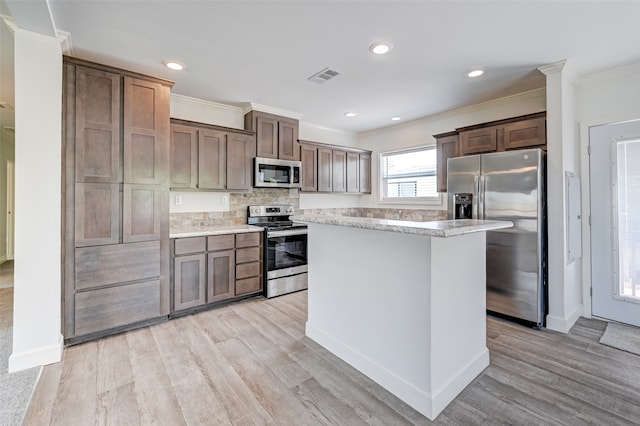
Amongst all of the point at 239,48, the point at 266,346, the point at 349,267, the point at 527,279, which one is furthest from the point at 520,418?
the point at 239,48

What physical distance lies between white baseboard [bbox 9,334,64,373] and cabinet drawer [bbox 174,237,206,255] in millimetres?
1168

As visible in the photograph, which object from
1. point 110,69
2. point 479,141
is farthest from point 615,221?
point 110,69

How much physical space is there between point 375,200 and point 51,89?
15.1ft

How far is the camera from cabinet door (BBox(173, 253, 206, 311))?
121 inches

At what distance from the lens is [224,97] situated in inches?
146

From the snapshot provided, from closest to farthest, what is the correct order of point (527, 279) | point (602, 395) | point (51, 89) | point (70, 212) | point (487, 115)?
point (602, 395), point (51, 89), point (70, 212), point (527, 279), point (487, 115)

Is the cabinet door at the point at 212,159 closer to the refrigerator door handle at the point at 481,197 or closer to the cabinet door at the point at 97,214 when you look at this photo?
the cabinet door at the point at 97,214

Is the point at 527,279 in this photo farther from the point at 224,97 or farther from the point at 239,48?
the point at 224,97

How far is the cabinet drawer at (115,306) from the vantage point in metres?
2.54

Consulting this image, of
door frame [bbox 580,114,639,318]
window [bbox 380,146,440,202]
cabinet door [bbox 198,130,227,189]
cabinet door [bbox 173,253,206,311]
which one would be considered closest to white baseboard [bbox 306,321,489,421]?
cabinet door [bbox 173,253,206,311]

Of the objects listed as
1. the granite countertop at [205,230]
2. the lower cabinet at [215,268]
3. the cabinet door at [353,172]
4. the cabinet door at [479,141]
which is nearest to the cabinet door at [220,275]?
the lower cabinet at [215,268]

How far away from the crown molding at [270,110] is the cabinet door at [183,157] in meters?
0.89

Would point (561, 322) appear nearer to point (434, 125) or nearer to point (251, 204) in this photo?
point (434, 125)

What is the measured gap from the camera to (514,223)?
2973 millimetres
